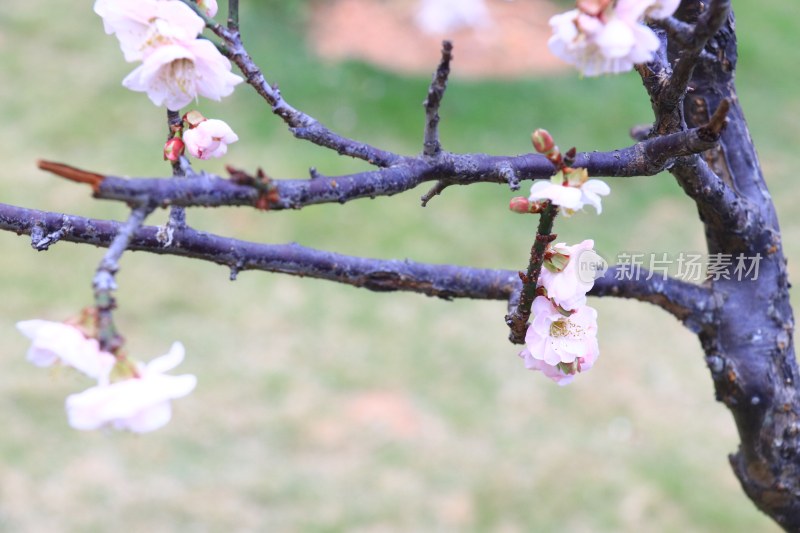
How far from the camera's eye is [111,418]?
0.55m

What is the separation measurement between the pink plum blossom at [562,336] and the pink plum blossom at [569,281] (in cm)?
Result: 3

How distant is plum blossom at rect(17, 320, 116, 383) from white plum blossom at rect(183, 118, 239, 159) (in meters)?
0.27

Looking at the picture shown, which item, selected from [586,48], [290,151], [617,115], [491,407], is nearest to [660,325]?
[491,407]

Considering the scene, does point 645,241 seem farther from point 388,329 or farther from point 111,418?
point 111,418

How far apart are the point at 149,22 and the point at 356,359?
249 cm

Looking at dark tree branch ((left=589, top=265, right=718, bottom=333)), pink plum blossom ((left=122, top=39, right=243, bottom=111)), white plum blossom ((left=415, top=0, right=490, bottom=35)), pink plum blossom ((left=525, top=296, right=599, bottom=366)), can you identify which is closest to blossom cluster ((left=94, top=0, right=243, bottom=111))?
pink plum blossom ((left=122, top=39, right=243, bottom=111))

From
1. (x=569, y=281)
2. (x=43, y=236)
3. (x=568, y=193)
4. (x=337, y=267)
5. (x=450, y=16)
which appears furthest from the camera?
(x=450, y=16)

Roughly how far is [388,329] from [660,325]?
1120 mm

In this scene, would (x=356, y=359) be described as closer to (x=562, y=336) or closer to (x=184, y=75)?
(x=562, y=336)

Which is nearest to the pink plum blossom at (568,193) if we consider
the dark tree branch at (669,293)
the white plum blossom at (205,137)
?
the white plum blossom at (205,137)

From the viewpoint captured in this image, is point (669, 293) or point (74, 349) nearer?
point (74, 349)

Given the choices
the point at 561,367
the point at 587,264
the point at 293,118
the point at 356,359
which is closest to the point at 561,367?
the point at 561,367

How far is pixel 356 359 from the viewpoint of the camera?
10.2 feet

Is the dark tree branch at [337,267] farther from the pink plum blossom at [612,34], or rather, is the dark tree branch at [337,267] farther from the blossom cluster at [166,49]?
the pink plum blossom at [612,34]
